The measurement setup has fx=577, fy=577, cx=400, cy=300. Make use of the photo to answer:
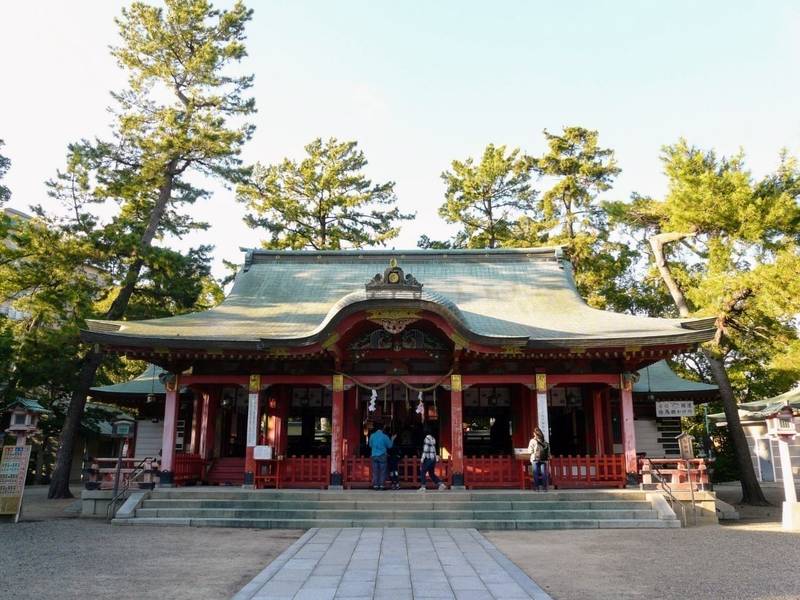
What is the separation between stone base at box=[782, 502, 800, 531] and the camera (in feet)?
35.5

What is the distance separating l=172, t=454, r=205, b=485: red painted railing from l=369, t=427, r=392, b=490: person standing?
4.85 metres

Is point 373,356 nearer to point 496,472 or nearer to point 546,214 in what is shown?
point 496,472

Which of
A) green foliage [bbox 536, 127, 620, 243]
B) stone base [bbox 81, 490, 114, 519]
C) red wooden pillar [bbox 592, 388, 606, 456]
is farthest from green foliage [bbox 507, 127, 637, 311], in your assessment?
stone base [bbox 81, 490, 114, 519]

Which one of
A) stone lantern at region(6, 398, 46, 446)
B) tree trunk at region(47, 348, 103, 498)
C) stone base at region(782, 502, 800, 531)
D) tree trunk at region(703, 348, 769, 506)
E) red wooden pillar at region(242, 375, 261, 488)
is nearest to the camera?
stone base at region(782, 502, 800, 531)

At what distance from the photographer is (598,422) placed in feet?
50.0

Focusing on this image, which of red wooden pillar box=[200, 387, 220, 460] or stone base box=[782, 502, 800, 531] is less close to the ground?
red wooden pillar box=[200, 387, 220, 460]

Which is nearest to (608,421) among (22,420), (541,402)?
(541,402)

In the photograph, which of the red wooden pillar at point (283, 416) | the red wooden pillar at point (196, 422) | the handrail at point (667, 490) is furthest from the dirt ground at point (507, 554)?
the red wooden pillar at point (283, 416)

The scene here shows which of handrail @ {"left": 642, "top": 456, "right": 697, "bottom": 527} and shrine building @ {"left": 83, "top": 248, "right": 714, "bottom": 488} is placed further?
Answer: shrine building @ {"left": 83, "top": 248, "right": 714, "bottom": 488}

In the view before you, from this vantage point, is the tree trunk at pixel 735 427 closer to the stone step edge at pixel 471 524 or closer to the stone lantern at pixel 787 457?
the stone lantern at pixel 787 457

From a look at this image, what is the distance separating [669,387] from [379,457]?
948 centimetres

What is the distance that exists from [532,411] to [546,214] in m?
16.2

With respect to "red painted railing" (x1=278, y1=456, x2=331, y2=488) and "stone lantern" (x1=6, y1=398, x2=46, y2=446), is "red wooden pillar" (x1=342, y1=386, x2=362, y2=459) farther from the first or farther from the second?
"stone lantern" (x1=6, y1=398, x2=46, y2=446)

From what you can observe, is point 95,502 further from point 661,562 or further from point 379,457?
point 661,562
